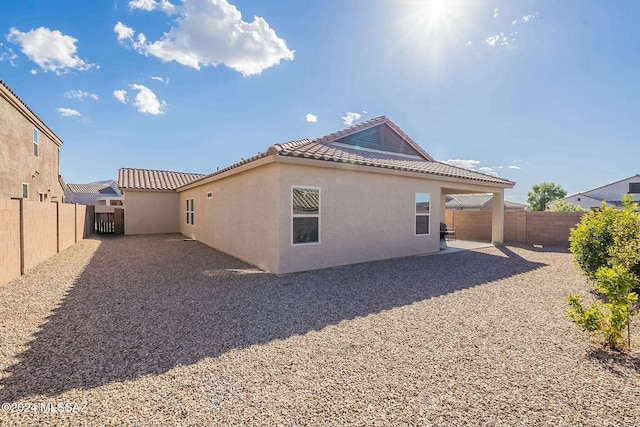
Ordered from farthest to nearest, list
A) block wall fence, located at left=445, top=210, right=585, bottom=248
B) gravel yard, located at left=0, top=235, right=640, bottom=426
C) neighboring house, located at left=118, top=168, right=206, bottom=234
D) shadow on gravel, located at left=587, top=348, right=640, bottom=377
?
1. neighboring house, located at left=118, top=168, right=206, bottom=234
2. block wall fence, located at left=445, top=210, right=585, bottom=248
3. shadow on gravel, located at left=587, top=348, right=640, bottom=377
4. gravel yard, located at left=0, top=235, right=640, bottom=426

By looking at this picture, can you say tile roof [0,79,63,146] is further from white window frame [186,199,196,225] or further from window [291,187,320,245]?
window [291,187,320,245]

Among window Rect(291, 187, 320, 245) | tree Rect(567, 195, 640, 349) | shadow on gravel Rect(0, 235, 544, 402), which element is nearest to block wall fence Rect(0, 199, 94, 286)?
shadow on gravel Rect(0, 235, 544, 402)

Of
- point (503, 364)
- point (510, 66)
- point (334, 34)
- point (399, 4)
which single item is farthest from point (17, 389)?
point (510, 66)

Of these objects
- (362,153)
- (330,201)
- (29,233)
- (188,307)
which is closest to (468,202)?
(362,153)

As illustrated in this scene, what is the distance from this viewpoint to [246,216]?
934 cm

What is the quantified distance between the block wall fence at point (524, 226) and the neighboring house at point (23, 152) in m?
22.5

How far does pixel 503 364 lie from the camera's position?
333cm

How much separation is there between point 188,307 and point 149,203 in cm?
1609

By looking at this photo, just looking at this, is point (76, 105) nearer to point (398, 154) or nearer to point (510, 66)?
point (398, 154)

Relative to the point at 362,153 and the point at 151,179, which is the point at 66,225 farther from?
the point at 362,153

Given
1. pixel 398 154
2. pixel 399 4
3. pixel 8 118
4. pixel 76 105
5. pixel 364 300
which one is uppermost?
pixel 399 4

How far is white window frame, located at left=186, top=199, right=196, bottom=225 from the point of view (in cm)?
1604

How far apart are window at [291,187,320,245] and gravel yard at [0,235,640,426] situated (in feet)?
4.57

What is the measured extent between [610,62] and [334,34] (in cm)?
1001
